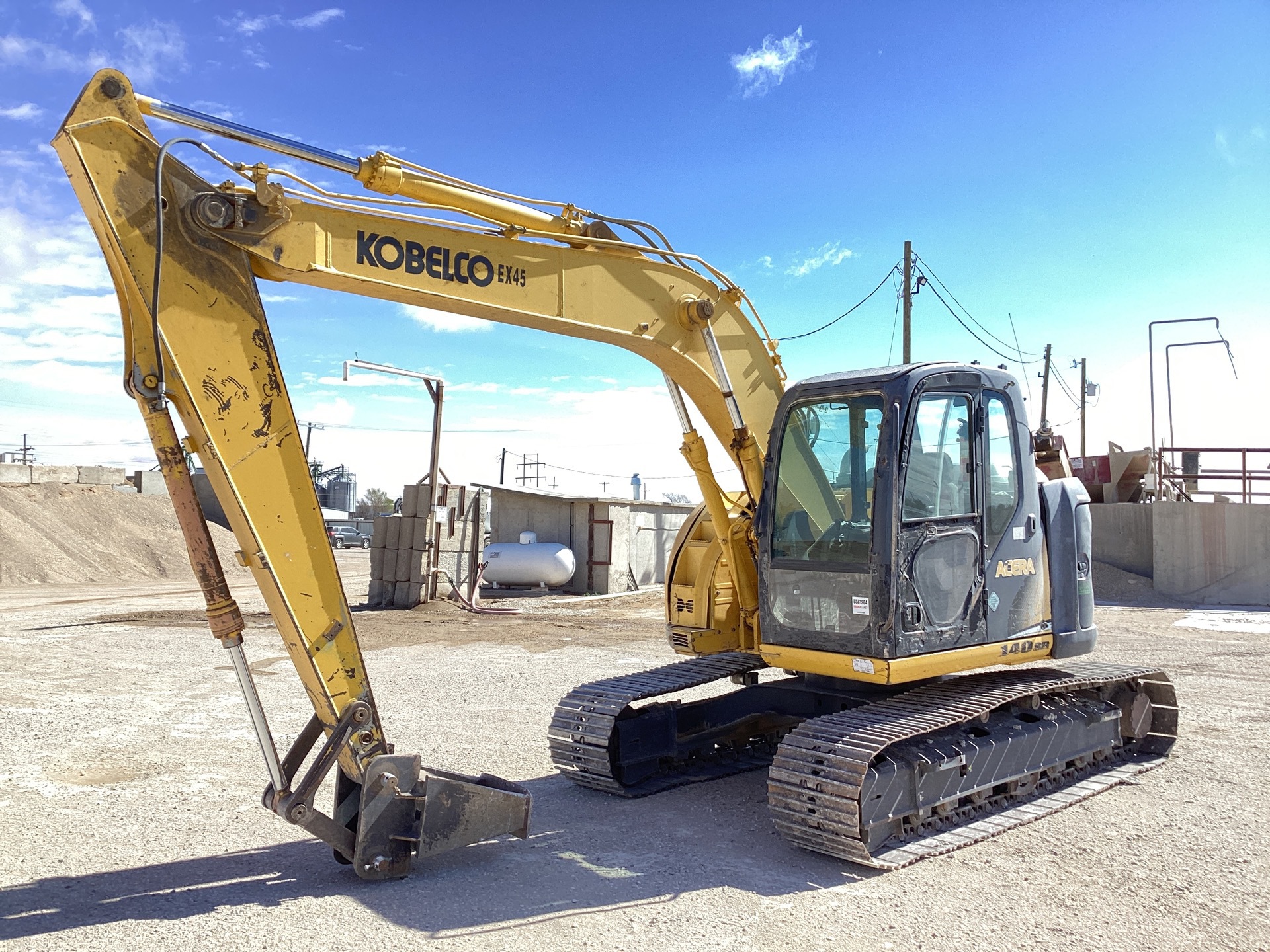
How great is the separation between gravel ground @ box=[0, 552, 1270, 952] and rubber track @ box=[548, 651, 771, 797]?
149 millimetres

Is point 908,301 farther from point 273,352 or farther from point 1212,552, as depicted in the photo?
point 273,352

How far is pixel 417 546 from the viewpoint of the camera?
61.1 feet

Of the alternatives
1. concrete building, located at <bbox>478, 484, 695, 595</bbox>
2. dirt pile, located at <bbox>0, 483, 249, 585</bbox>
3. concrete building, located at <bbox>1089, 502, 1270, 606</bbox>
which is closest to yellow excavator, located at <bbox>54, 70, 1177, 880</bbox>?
concrete building, located at <bbox>478, 484, 695, 595</bbox>

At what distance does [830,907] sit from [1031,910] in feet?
3.25

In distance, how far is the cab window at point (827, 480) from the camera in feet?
20.0

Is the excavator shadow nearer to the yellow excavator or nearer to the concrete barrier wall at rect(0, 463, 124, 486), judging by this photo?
the yellow excavator

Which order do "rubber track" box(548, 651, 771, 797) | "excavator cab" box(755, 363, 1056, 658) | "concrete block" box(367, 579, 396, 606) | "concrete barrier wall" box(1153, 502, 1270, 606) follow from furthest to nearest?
"concrete barrier wall" box(1153, 502, 1270, 606)
"concrete block" box(367, 579, 396, 606)
"rubber track" box(548, 651, 771, 797)
"excavator cab" box(755, 363, 1056, 658)

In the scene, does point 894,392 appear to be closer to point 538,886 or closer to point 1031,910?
point 1031,910

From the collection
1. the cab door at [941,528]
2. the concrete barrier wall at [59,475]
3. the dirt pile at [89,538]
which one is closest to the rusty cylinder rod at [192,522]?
the cab door at [941,528]

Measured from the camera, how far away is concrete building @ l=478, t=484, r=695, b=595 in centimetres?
2258

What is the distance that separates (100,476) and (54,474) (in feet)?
5.24

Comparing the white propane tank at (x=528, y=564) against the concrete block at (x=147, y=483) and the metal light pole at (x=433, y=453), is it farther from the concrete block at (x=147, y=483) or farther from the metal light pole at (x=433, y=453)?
the concrete block at (x=147, y=483)

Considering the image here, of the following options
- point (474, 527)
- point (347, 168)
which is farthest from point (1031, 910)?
point (474, 527)

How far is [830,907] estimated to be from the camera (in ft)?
16.1
